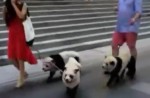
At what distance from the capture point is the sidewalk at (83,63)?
6.95 meters

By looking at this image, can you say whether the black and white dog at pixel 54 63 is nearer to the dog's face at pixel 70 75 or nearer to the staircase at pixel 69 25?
the dog's face at pixel 70 75

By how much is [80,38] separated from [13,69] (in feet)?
10.8

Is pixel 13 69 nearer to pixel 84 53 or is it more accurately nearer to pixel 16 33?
pixel 16 33

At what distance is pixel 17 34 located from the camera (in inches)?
242

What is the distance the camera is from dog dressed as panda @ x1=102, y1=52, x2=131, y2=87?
6.48 meters

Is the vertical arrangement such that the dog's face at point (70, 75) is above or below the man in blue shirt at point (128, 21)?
below

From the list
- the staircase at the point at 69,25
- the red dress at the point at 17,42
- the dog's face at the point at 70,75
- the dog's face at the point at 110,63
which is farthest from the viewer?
the staircase at the point at 69,25

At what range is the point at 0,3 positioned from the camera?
1123cm

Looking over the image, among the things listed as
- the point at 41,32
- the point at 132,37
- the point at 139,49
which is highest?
the point at 132,37

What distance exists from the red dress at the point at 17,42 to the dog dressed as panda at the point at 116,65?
146cm

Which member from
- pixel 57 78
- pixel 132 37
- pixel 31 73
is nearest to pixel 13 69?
pixel 31 73

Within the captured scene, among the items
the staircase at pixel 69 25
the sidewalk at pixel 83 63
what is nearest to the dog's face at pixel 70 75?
the sidewalk at pixel 83 63

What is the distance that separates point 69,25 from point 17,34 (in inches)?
194

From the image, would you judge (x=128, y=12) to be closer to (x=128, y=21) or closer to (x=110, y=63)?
(x=128, y=21)
